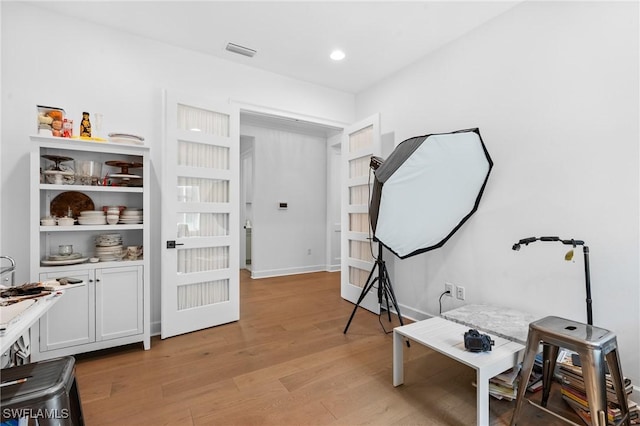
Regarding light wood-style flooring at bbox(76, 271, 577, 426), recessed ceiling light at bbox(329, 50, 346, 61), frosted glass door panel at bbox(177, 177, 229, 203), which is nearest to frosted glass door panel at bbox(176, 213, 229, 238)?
frosted glass door panel at bbox(177, 177, 229, 203)

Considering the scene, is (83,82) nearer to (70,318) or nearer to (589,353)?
(70,318)

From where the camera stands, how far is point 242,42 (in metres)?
3.05

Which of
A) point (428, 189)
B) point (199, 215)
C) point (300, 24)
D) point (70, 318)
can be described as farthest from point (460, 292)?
point (70, 318)

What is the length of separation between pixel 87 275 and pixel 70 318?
342 millimetres

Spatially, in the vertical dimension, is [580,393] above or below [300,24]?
below

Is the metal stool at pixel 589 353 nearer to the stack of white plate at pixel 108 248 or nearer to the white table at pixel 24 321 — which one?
the white table at pixel 24 321

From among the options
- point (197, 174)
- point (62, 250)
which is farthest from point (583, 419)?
point (62, 250)

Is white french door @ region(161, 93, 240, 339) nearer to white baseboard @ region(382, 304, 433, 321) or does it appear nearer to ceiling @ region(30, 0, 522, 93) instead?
ceiling @ region(30, 0, 522, 93)

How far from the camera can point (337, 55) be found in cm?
330

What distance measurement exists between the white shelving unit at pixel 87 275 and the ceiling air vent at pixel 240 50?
1.37m

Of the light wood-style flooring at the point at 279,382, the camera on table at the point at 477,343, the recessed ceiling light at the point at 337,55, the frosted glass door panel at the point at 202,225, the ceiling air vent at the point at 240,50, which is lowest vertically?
the light wood-style flooring at the point at 279,382

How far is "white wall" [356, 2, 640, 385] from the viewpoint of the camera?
6.45ft

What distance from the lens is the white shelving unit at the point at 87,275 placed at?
2314 millimetres

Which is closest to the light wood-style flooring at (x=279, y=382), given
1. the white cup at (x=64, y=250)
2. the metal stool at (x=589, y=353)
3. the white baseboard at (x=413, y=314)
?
the metal stool at (x=589, y=353)
